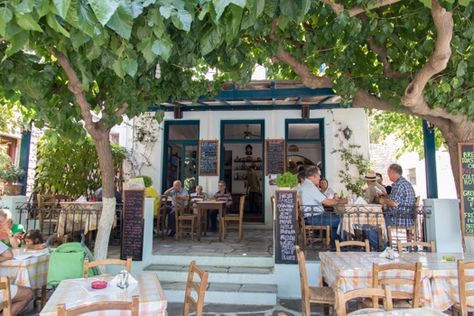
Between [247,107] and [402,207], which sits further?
[247,107]

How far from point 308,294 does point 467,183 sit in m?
2.96

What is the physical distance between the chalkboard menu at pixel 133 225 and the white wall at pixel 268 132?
3386 mm

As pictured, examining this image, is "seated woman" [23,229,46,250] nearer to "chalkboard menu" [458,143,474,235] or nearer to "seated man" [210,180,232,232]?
"seated man" [210,180,232,232]

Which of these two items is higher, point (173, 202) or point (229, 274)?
point (173, 202)

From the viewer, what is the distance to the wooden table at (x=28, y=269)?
11.9 ft

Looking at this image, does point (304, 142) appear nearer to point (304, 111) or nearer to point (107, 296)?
point (304, 111)

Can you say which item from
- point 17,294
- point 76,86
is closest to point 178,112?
point 76,86

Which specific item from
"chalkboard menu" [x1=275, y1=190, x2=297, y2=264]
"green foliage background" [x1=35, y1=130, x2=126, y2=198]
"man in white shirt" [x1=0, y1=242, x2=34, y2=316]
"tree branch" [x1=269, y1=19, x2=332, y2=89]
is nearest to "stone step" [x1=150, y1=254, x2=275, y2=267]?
"chalkboard menu" [x1=275, y1=190, x2=297, y2=264]

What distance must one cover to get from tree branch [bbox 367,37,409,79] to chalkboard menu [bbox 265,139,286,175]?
13.1 feet

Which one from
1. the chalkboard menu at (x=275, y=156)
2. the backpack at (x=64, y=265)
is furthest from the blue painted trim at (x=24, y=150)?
the chalkboard menu at (x=275, y=156)

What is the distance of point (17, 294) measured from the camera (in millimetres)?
3488

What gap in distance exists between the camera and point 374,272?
287 centimetres

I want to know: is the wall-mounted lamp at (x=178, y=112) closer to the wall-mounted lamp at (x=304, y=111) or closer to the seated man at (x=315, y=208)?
the wall-mounted lamp at (x=304, y=111)

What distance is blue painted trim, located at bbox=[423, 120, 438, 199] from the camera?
6012 millimetres
